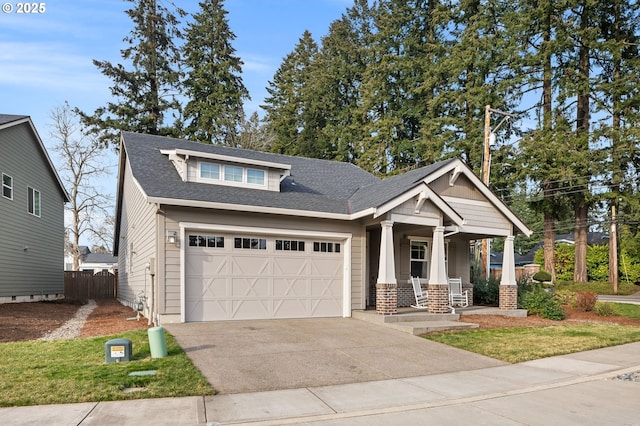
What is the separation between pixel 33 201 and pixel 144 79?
55.1 feet

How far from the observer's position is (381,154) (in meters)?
32.6

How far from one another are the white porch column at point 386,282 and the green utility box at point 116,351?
6891 mm

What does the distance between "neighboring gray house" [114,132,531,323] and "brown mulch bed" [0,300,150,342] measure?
1005 mm

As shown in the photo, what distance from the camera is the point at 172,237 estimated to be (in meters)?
11.1

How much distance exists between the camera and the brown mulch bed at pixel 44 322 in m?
10.7

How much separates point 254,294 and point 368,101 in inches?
952

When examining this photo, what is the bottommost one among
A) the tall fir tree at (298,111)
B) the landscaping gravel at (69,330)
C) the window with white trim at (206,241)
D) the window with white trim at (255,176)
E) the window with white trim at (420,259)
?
the landscaping gravel at (69,330)

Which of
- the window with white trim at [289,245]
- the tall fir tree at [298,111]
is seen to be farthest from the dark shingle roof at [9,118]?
the tall fir tree at [298,111]

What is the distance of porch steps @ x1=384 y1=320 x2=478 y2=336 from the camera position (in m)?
11.2

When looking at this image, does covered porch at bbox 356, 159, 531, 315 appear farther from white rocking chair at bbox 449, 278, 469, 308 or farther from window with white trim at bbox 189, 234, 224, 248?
window with white trim at bbox 189, 234, 224, 248

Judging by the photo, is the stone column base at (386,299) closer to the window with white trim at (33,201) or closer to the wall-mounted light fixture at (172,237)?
the wall-mounted light fixture at (172,237)

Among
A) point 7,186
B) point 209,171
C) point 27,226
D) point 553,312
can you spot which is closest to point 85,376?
point 209,171

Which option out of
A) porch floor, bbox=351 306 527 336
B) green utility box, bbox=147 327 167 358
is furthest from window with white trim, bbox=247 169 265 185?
green utility box, bbox=147 327 167 358

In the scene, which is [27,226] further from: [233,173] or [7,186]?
[233,173]
